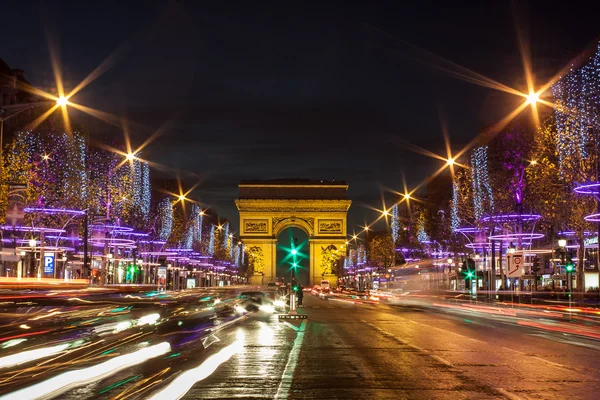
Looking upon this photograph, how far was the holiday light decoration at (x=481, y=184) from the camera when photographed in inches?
2355

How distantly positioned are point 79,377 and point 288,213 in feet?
500

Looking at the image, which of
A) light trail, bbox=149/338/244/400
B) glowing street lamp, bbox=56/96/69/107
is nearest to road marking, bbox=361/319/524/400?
light trail, bbox=149/338/244/400

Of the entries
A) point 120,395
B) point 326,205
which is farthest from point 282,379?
point 326,205

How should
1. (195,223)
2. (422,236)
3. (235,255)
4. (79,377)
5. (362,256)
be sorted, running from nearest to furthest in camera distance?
1. (79,377)
2. (422,236)
3. (195,223)
4. (362,256)
5. (235,255)

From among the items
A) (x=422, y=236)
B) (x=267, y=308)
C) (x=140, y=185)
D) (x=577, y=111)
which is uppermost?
(x=140, y=185)

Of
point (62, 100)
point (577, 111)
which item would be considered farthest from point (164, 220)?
point (577, 111)

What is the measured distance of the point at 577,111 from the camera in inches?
1428

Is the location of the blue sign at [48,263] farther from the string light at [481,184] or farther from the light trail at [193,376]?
the light trail at [193,376]

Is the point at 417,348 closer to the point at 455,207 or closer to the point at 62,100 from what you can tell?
the point at 62,100

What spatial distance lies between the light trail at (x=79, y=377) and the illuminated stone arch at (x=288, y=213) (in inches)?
5784

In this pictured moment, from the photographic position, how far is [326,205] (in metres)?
165

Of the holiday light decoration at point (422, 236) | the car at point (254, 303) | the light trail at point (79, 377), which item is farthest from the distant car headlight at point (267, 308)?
the holiday light decoration at point (422, 236)

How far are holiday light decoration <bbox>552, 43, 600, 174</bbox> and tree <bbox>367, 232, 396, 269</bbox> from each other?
240 feet

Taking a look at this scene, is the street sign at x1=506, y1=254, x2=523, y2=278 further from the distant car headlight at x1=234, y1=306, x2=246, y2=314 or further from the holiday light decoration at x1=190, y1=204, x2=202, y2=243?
the holiday light decoration at x1=190, y1=204, x2=202, y2=243
